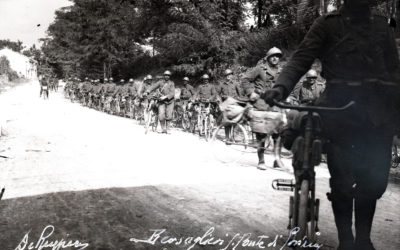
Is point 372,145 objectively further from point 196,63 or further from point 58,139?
point 196,63

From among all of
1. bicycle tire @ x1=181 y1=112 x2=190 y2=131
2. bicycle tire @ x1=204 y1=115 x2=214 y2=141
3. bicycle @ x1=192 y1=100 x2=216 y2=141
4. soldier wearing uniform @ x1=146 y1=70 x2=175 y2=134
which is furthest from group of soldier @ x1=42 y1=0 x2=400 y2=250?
bicycle tire @ x1=181 y1=112 x2=190 y2=131

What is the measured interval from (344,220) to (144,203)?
2.84 m

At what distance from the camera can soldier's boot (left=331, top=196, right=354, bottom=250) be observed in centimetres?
323

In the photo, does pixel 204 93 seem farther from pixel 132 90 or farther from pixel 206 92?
pixel 132 90

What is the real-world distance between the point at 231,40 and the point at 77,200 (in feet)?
68.4

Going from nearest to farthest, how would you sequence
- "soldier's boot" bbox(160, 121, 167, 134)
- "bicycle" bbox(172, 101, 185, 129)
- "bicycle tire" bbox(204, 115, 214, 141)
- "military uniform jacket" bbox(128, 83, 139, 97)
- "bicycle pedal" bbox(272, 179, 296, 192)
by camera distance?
"bicycle pedal" bbox(272, 179, 296, 192) < "bicycle tire" bbox(204, 115, 214, 141) < "soldier's boot" bbox(160, 121, 167, 134) < "bicycle" bbox(172, 101, 185, 129) < "military uniform jacket" bbox(128, 83, 139, 97)

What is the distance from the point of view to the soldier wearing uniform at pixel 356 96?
3123mm

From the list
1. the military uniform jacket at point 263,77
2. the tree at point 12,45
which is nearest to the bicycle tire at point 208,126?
the military uniform jacket at point 263,77

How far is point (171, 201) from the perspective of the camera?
5.66 metres

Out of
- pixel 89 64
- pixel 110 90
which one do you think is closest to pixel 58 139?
pixel 110 90

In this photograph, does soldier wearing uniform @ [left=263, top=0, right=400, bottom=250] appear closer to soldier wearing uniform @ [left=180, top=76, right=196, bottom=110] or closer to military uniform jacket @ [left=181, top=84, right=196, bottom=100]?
soldier wearing uniform @ [left=180, top=76, right=196, bottom=110]

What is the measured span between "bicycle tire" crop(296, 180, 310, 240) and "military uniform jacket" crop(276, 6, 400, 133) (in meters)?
0.53

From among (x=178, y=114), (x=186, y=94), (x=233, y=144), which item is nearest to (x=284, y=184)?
(x=233, y=144)
